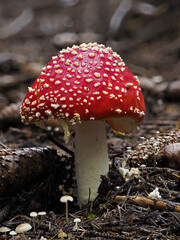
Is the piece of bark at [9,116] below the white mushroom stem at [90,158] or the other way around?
the other way around

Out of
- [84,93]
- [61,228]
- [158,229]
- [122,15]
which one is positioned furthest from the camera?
[122,15]

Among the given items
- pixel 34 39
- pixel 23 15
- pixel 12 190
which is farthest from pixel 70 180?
pixel 23 15

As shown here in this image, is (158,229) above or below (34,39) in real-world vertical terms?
below

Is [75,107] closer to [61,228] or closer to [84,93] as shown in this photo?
[84,93]

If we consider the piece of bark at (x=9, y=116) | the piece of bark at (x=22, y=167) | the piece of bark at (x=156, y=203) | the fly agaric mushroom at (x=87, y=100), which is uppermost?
the piece of bark at (x=9, y=116)

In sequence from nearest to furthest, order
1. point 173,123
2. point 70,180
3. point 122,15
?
point 70,180
point 173,123
point 122,15

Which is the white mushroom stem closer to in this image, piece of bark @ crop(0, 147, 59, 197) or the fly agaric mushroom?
the fly agaric mushroom

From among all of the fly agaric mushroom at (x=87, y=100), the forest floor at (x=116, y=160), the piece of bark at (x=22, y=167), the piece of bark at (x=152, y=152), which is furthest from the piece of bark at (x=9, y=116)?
the piece of bark at (x=152, y=152)

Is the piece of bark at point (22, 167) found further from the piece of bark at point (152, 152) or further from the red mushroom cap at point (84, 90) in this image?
the piece of bark at point (152, 152)
